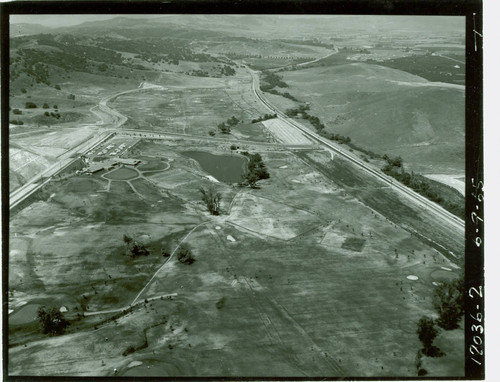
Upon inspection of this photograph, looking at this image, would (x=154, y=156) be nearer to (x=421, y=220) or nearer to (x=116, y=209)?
(x=116, y=209)

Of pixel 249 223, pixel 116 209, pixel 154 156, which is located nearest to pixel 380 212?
pixel 249 223

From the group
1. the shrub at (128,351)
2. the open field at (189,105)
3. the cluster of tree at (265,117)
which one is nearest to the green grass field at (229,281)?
the shrub at (128,351)

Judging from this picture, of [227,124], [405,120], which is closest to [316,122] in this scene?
[227,124]

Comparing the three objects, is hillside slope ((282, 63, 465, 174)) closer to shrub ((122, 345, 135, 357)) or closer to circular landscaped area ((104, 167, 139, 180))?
circular landscaped area ((104, 167, 139, 180))

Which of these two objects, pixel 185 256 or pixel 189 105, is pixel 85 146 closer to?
pixel 189 105

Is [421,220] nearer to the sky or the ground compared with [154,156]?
nearer to the ground

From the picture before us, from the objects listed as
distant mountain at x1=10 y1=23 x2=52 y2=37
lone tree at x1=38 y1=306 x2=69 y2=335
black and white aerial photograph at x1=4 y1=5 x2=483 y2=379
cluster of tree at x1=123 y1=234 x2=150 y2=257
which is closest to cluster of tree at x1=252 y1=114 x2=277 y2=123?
black and white aerial photograph at x1=4 y1=5 x2=483 y2=379
